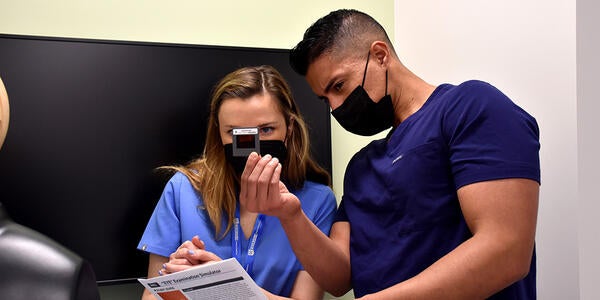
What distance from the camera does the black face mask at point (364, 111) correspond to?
148 cm

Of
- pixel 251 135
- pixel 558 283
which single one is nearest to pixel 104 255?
pixel 251 135

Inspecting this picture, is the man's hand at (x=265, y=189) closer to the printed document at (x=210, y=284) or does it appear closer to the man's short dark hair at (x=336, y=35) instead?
the printed document at (x=210, y=284)

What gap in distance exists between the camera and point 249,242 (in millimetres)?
1673

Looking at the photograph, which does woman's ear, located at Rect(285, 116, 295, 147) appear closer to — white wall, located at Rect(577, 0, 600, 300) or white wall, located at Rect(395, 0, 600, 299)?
white wall, located at Rect(395, 0, 600, 299)

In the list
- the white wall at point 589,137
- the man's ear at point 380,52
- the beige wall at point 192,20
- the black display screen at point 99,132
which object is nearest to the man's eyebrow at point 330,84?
the man's ear at point 380,52

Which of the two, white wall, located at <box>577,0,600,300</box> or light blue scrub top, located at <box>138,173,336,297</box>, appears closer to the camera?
white wall, located at <box>577,0,600,300</box>

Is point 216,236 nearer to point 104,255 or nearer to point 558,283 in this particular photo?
point 104,255

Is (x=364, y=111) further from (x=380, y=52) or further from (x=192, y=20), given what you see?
(x=192, y=20)

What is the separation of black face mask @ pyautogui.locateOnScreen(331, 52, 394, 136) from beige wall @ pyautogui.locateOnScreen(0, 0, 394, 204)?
0.67 meters

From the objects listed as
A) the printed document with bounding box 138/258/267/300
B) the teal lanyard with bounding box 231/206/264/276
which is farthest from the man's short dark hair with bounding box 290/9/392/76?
the printed document with bounding box 138/258/267/300

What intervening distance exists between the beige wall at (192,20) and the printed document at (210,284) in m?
0.94

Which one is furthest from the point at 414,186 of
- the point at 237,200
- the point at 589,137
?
the point at 589,137

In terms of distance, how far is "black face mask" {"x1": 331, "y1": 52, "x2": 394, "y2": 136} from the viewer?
1479 millimetres

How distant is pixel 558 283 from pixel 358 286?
20.8 inches
